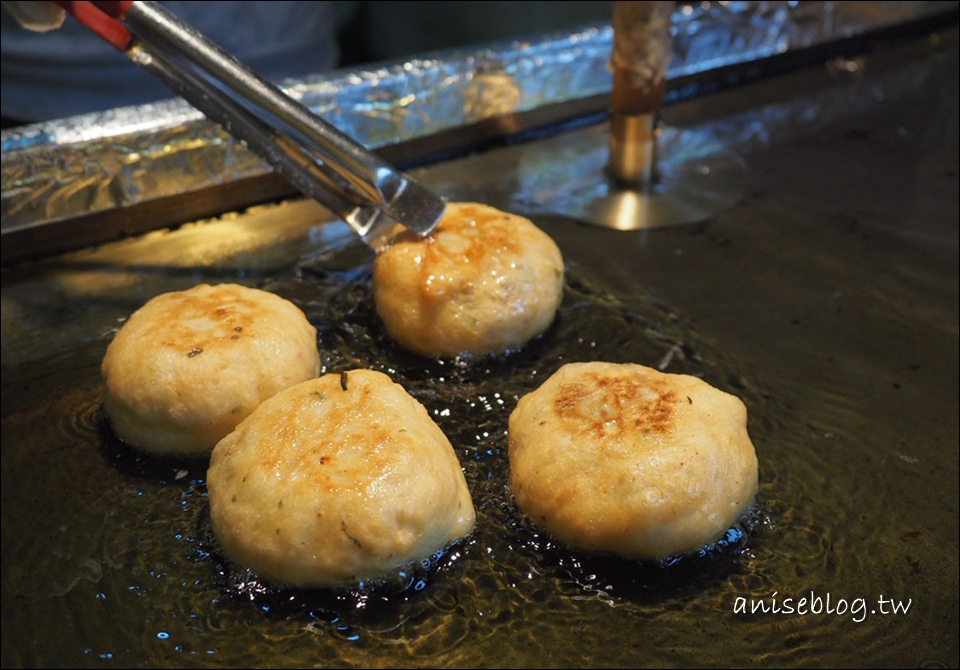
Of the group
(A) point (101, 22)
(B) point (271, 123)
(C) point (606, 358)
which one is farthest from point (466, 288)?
(A) point (101, 22)

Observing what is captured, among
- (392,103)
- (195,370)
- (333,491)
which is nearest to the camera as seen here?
(333,491)

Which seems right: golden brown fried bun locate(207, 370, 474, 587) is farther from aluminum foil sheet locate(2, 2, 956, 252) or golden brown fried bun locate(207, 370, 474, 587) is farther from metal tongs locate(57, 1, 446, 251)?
aluminum foil sheet locate(2, 2, 956, 252)

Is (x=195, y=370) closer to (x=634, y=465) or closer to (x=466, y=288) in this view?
(x=466, y=288)

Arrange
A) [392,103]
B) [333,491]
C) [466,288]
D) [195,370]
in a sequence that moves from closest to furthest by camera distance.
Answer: [333,491], [195,370], [466,288], [392,103]

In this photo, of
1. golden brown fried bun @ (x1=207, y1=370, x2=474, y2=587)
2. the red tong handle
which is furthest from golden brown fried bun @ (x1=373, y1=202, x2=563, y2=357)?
the red tong handle

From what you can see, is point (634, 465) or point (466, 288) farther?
point (466, 288)

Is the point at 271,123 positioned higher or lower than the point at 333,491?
higher

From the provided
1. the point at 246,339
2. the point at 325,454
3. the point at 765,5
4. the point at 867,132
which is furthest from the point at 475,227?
the point at 765,5
